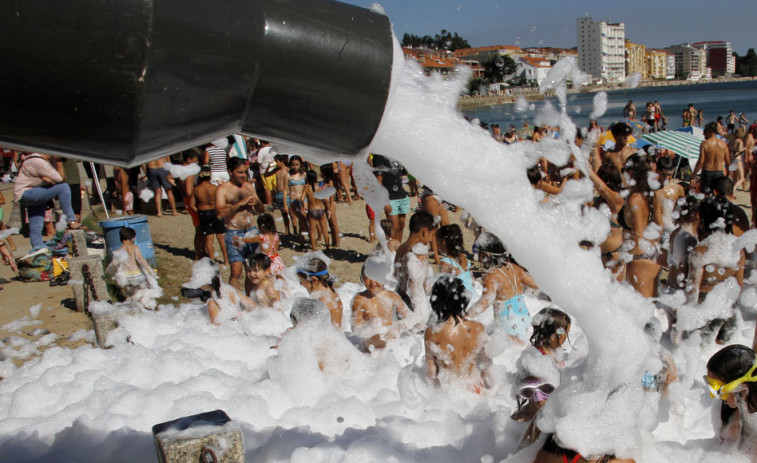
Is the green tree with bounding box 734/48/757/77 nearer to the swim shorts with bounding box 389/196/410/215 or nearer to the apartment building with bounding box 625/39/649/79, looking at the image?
the apartment building with bounding box 625/39/649/79

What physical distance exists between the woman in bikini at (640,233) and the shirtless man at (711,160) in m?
3.97

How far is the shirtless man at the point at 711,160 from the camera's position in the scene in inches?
363

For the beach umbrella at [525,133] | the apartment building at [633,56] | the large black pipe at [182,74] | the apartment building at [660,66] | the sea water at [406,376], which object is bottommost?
the sea water at [406,376]

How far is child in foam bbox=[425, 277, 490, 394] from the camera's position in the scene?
158 inches

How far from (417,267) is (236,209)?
8.74ft

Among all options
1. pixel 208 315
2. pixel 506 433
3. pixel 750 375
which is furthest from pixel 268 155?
pixel 750 375

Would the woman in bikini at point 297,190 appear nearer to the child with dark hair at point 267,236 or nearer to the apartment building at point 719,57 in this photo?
the child with dark hair at point 267,236

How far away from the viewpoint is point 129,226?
7.33 metres

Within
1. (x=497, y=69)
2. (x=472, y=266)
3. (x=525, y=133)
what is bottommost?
(x=472, y=266)

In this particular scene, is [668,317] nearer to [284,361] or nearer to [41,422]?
[284,361]

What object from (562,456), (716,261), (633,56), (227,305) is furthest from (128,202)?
(633,56)

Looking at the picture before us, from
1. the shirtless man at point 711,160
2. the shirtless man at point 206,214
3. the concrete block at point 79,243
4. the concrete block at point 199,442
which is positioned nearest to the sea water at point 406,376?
the concrete block at point 79,243

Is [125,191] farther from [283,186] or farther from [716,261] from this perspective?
[716,261]

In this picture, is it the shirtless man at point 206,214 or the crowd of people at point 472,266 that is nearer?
the crowd of people at point 472,266
